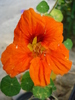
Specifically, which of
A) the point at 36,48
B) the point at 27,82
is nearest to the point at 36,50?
the point at 36,48

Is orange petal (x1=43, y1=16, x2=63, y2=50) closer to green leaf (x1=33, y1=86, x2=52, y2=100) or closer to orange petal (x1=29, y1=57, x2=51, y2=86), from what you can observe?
orange petal (x1=29, y1=57, x2=51, y2=86)

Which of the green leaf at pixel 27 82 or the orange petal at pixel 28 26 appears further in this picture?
the green leaf at pixel 27 82

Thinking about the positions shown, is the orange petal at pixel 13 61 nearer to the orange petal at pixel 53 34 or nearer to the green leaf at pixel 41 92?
the orange petal at pixel 53 34

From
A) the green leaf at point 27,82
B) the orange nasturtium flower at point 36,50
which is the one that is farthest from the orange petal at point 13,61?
the green leaf at point 27,82

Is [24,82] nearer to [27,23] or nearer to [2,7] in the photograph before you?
[27,23]

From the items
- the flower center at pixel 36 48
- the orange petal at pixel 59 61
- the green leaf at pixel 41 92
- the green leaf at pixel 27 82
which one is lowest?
the green leaf at pixel 41 92

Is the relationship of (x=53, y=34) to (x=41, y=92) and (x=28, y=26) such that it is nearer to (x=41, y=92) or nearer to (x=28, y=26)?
(x=28, y=26)

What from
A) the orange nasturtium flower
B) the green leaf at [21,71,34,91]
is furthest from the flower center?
the green leaf at [21,71,34,91]

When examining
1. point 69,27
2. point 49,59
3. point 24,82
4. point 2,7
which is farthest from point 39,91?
point 2,7

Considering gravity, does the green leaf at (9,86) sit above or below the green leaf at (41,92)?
above
